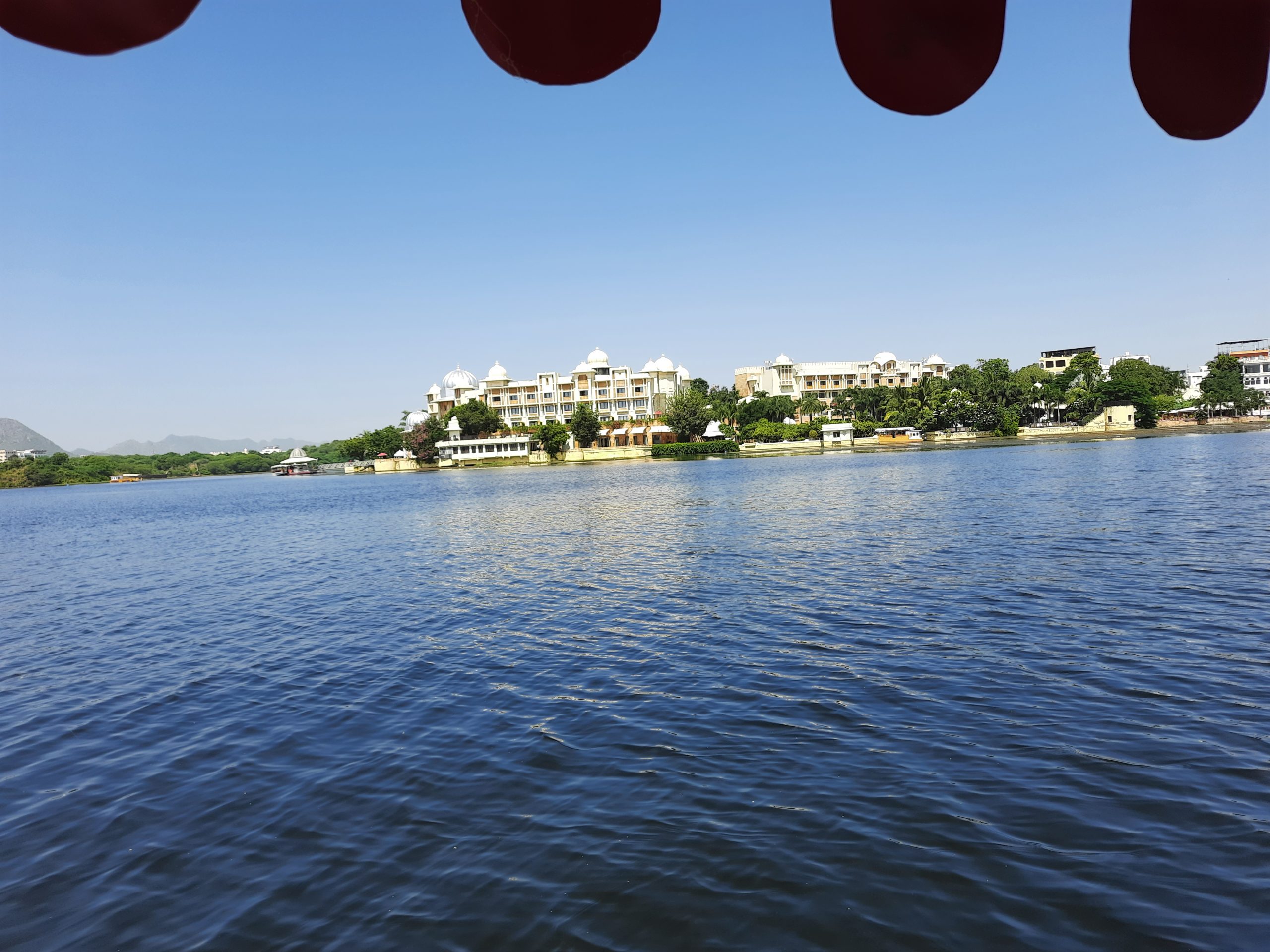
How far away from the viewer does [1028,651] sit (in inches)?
445

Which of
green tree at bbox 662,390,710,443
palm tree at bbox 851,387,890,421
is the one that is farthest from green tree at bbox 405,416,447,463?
palm tree at bbox 851,387,890,421

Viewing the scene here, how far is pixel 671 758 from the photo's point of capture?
834 cm

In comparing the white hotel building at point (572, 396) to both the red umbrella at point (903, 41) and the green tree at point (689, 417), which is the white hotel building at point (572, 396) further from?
the red umbrella at point (903, 41)

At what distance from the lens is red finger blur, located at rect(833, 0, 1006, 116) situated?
2.14 feet

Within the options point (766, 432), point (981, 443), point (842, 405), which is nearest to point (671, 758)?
point (981, 443)

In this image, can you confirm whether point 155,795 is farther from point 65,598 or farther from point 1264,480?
point 1264,480

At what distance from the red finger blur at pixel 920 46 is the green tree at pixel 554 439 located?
4286 inches

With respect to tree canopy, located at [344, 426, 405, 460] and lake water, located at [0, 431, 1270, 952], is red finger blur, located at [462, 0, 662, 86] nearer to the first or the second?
lake water, located at [0, 431, 1270, 952]

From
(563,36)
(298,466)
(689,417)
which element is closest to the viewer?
(563,36)

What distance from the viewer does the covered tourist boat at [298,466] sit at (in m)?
169

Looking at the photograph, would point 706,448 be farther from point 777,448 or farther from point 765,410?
point 765,410

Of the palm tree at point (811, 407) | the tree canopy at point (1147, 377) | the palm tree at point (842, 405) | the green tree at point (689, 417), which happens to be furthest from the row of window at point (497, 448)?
the tree canopy at point (1147, 377)

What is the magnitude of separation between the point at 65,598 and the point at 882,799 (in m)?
23.9

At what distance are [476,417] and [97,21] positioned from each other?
120m
